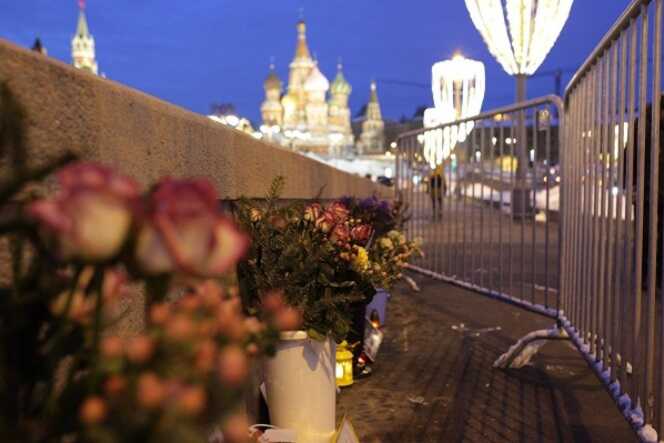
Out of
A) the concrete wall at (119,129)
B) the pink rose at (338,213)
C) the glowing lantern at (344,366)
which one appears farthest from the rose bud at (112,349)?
the glowing lantern at (344,366)

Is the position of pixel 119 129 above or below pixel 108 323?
above

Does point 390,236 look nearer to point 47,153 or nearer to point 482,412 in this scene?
point 482,412

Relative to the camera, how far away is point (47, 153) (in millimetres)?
1619

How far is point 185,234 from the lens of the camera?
75cm

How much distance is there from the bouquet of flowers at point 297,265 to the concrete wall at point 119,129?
0.78 ft

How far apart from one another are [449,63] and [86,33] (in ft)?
324

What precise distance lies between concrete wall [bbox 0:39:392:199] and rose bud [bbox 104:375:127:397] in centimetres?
44

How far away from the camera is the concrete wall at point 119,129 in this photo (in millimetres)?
1546

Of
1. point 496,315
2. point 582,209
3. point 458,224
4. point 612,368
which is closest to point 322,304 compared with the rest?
point 612,368

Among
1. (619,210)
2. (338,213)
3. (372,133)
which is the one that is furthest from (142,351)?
(372,133)

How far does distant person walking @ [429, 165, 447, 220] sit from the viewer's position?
879 centimetres

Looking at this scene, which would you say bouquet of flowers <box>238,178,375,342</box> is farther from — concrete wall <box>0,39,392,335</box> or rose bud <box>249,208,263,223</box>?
concrete wall <box>0,39,392,335</box>

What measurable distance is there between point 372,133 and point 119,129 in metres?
119

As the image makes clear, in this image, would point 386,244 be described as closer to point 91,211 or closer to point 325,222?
point 325,222
